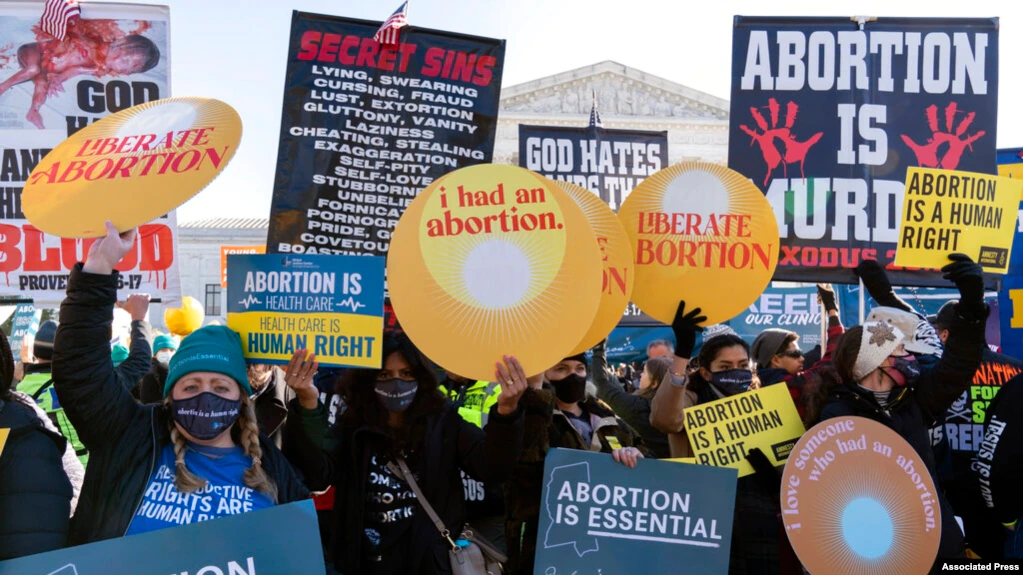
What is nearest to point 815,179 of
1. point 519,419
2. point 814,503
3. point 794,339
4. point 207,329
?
point 794,339

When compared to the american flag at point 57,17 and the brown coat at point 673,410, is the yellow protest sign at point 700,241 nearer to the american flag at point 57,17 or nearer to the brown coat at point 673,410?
the brown coat at point 673,410

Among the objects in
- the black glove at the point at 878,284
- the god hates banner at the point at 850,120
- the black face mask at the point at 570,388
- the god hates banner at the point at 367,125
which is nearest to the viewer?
the black face mask at the point at 570,388

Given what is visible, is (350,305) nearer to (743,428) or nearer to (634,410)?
(743,428)

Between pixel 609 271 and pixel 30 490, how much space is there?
203 cm

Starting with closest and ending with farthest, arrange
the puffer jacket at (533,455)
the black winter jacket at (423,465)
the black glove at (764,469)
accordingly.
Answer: the black winter jacket at (423,465), the puffer jacket at (533,455), the black glove at (764,469)

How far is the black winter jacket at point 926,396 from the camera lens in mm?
3545

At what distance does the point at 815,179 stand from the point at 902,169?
482mm

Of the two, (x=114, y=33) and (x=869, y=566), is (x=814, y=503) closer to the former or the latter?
(x=869, y=566)

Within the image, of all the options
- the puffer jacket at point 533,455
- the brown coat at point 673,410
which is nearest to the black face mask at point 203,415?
the puffer jacket at point 533,455

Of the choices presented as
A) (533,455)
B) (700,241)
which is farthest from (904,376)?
(533,455)

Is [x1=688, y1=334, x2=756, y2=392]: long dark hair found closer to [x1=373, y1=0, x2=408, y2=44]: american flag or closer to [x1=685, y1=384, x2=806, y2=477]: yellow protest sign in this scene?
[x1=685, y1=384, x2=806, y2=477]: yellow protest sign

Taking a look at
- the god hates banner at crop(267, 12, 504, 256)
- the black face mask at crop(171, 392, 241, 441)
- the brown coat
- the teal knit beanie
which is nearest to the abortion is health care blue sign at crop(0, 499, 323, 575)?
the black face mask at crop(171, 392, 241, 441)

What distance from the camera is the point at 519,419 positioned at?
313 cm

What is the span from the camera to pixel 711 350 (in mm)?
4184
